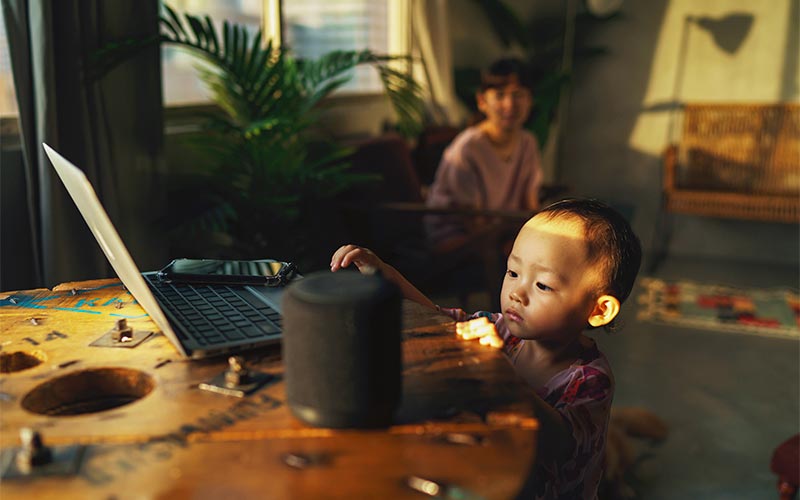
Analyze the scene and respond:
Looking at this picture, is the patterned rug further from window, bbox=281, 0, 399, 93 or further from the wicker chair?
window, bbox=281, 0, 399, 93

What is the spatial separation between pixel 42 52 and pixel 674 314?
316cm

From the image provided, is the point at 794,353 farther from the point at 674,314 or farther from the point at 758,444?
the point at 758,444

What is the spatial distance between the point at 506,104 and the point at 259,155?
1.35 meters

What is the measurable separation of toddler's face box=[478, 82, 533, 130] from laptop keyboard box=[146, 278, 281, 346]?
229 cm

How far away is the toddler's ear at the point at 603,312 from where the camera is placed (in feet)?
3.44

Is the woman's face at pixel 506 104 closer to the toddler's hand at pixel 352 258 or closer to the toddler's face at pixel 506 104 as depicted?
the toddler's face at pixel 506 104

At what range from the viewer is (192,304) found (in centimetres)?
95

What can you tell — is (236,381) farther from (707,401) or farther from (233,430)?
(707,401)

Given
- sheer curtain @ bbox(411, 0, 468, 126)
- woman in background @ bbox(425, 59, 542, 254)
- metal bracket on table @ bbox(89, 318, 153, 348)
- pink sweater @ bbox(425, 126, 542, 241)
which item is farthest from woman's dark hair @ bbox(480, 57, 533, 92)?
metal bracket on table @ bbox(89, 318, 153, 348)

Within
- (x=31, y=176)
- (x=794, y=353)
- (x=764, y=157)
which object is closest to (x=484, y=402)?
(x=31, y=176)

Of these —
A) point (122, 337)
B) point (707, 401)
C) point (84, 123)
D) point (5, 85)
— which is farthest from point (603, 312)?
point (707, 401)

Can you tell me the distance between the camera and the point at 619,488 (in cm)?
Result: 194

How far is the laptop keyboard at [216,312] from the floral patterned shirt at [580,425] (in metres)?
0.38

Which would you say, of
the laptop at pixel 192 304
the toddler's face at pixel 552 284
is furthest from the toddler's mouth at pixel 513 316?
the laptop at pixel 192 304
